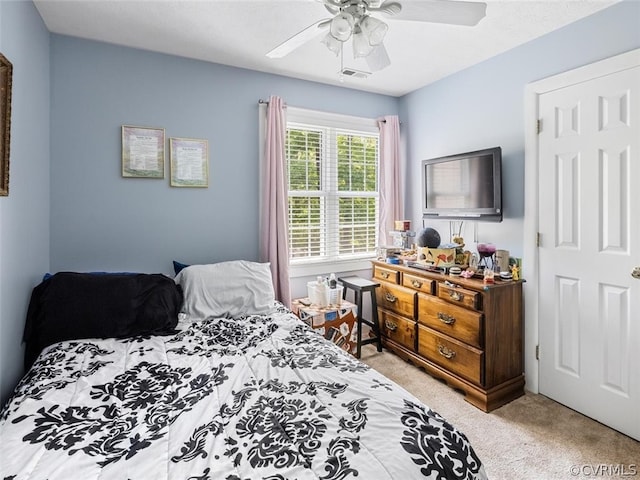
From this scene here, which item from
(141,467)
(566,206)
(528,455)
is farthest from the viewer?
(566,206)

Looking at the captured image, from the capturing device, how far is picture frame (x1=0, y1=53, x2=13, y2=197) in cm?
155

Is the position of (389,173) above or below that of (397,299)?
above

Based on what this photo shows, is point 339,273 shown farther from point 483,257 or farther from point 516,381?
point 516,381

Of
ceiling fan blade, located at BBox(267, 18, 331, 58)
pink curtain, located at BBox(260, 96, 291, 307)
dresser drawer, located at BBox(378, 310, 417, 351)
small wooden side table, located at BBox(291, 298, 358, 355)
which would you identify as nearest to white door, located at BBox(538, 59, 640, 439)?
dresser drawer, located at BBox(378, 310, 417, 351)

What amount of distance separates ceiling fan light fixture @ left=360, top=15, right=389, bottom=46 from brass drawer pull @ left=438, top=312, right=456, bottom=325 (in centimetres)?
193

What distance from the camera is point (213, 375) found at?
5.06 ft

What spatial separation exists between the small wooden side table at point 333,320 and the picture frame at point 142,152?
157 centimetres

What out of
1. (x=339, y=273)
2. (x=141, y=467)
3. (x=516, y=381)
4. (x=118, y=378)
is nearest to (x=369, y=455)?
(x=141, y=467)

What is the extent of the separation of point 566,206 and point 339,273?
1985 millimetres

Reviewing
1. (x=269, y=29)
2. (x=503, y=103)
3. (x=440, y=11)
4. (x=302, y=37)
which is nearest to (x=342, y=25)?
(x=302, y=37)

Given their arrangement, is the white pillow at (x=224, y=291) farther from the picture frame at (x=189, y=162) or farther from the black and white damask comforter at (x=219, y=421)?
the picture frame at (x=189, y=162)

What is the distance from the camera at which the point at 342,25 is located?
1.53 metres

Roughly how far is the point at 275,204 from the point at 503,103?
2009mm

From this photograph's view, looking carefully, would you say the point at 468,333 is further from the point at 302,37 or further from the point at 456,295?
the point at 302,37
